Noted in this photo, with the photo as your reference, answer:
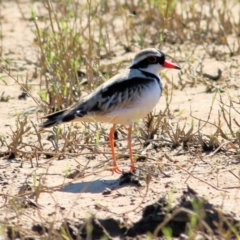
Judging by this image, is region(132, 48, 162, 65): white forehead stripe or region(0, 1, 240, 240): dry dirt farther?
region(132, 48, 162, 65): white forehead stripe

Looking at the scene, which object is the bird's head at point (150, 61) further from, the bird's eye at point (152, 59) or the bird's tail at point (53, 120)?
the bird's tail at point (53, 120)

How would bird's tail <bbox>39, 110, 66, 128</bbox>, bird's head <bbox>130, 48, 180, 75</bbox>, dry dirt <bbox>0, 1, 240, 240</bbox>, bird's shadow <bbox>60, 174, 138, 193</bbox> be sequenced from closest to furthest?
dry dirt <bbox>0, 1, 240, 240</bbox> < bird's shadow <bbox>60, 174, 138, 193</bbox> < bird's tail <bbox>39, 110, 66, 128</bbox> < bird's head <bbox>130, 48, 180, 75</bbox>

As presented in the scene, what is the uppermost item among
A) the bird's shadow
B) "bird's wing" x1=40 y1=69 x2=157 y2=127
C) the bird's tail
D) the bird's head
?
the bird's head

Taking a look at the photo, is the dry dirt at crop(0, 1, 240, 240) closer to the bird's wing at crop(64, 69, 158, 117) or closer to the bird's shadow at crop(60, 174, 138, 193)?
the bird's shadow at crop(60, 174, 138, 193)

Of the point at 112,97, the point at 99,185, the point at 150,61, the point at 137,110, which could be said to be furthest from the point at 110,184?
the point at 150,61

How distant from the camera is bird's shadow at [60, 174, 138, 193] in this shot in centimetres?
605

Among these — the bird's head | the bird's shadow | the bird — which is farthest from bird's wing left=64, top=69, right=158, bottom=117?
the bird's shadow

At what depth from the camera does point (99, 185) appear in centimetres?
616

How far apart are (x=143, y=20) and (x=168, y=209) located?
535cm

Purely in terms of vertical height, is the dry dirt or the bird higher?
the bird

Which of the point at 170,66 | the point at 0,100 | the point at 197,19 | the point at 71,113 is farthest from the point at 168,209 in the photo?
the point at 197,19

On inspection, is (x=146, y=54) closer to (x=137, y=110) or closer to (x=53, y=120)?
(x=137, y=110)

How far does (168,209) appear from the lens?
16.3ft

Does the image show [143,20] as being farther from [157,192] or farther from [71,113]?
[157,192]
